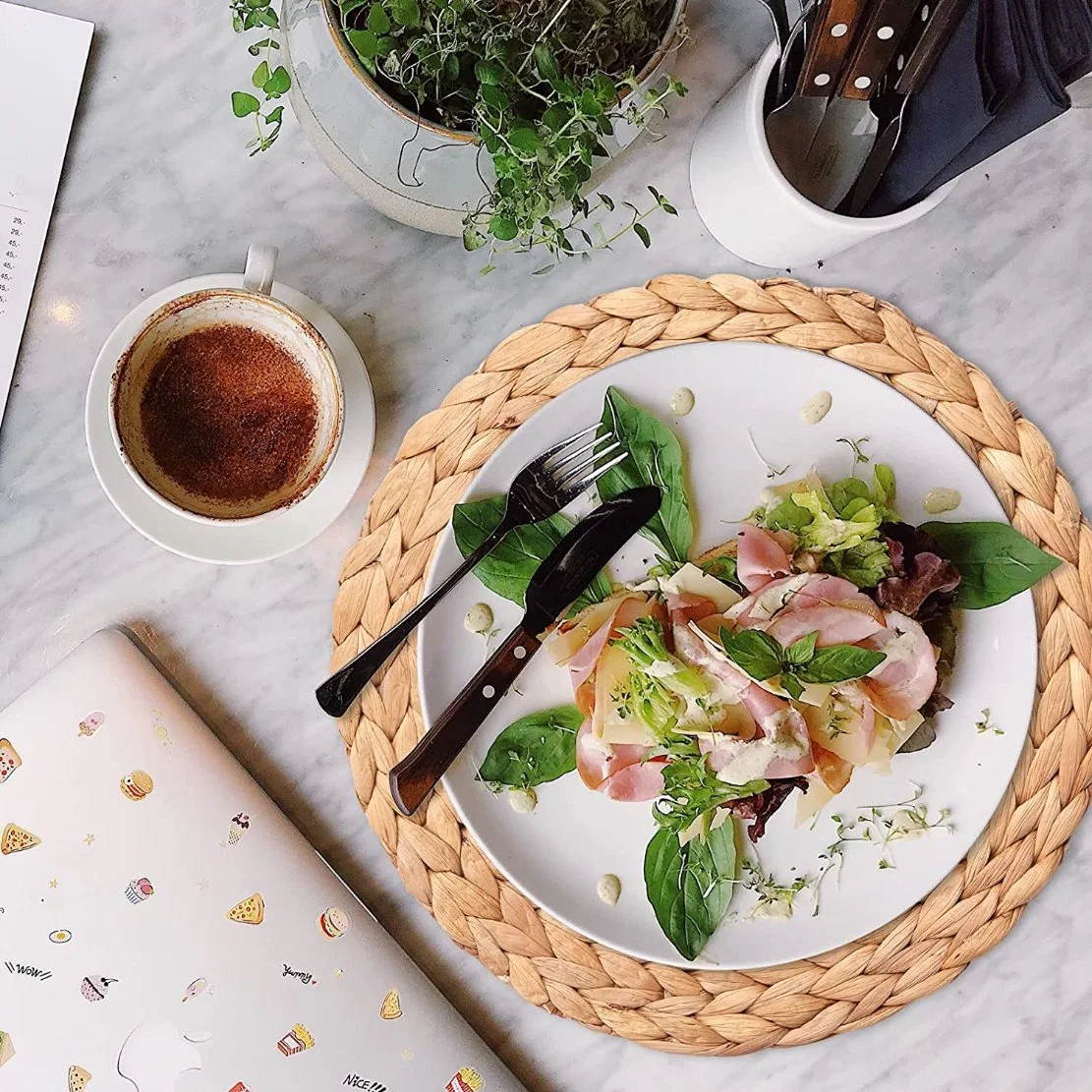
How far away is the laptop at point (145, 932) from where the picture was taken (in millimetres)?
828

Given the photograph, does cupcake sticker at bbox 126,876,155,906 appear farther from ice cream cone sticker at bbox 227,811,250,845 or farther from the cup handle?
the cup handle

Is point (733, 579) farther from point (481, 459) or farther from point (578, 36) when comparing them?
point (578, 36)

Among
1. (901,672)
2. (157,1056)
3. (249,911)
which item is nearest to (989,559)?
(901,672)

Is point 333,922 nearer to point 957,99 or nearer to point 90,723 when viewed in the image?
point 90,723

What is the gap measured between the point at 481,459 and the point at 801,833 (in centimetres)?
41

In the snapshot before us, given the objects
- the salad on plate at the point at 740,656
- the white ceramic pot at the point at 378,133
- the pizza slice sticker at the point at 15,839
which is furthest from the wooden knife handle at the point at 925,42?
the pizza slice sticker at the point at 15,839

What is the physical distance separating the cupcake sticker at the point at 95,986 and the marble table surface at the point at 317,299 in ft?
0.63

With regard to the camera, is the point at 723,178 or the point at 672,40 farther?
the point at 723,178

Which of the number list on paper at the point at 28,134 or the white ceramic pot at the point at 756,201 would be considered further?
the number list on paper at the point at 28,134

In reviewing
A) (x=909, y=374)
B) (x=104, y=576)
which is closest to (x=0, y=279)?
(x=104, y=576)

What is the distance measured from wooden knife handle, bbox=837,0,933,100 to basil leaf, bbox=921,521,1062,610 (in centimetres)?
33

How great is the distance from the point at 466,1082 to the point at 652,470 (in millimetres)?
530

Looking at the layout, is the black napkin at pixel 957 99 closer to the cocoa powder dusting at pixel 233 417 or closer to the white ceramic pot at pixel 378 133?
the white ceramic pot at pixel 378 133

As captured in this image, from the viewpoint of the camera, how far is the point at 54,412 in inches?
33.9
